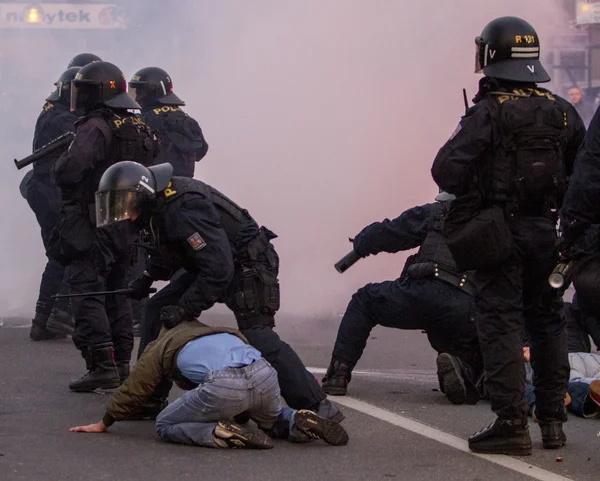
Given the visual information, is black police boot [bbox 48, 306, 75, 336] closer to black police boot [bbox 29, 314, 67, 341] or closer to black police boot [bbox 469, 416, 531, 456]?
black police boot [bbox 29, 314, 67, 341]

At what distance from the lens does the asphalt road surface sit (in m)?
4.96

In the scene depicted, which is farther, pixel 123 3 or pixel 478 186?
pixel 123 3

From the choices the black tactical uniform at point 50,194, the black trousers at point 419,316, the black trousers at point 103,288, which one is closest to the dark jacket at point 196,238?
the black trousers at point 103,288

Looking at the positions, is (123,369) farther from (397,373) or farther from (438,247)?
(438,247)

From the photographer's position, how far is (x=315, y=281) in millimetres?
11258

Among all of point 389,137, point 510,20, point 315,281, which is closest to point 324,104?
point 389,137

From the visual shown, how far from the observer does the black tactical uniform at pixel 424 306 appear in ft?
21.4

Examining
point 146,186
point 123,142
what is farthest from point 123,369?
point 146,186

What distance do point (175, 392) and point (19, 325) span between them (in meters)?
3.31

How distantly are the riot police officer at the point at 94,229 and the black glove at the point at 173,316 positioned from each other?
1.21 m

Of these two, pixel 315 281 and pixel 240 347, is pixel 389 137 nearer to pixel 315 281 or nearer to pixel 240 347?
pixel 315 281

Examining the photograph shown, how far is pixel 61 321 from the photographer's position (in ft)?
28.1

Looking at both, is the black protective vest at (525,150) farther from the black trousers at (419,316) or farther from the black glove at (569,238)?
the black trousers at (419,316)

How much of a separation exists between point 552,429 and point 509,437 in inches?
10.3
